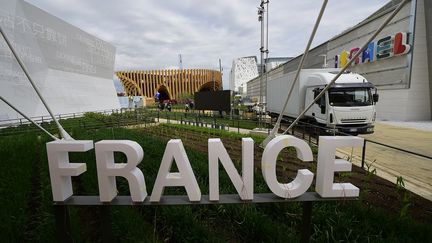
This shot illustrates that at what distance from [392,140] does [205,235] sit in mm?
12461

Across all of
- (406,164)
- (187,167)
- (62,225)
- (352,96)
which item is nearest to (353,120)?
(352,96)

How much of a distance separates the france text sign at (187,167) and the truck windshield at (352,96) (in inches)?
370

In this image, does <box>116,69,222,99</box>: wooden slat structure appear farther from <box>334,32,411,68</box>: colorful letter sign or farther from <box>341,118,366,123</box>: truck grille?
<box>341,118,366,123</box>: truck grille

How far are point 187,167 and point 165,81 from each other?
269 feet

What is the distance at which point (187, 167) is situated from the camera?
2842 millimetres

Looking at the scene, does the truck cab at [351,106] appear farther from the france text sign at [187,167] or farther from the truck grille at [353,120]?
the france text sign at [187,167]

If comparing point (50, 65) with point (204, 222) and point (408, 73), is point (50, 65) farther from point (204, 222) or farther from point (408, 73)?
point (408, 73)

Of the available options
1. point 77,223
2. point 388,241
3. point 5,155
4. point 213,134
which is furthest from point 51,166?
point 213,134

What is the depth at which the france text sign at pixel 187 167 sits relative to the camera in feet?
9.12

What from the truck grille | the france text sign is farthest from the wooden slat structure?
the france text sign

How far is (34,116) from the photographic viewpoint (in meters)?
16.1

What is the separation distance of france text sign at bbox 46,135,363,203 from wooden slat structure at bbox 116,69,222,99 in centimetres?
7229

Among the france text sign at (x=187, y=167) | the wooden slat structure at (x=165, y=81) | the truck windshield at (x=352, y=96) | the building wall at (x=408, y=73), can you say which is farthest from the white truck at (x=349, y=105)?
the wooden slat structure at (x=165, y=81)

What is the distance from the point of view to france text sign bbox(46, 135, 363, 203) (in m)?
2.78
